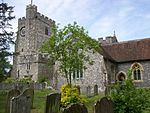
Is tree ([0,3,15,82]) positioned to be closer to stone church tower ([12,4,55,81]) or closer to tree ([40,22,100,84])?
tree ([40,22,100,84])

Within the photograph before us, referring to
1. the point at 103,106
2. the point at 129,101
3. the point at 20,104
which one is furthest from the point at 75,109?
the point at 129,101

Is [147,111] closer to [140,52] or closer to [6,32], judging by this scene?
[6,32]

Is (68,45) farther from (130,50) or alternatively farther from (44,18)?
(44,18)

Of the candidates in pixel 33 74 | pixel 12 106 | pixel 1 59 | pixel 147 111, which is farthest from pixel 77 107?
pixel 33 74

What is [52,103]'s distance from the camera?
36.1 ft

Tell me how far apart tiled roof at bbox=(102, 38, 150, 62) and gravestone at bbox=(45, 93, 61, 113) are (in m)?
24.3

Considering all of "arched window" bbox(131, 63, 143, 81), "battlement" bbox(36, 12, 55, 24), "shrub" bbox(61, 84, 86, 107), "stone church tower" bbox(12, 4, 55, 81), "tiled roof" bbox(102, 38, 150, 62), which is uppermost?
"battlement" bbox(36, 12, 55, 24)

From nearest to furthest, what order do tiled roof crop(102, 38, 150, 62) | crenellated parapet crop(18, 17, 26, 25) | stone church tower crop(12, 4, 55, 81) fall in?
tiled roof crop(102, 38, 150, 62) < stone church tower crop(12, 4, 55, 81) < crenellated parapet crop(18, 17, 26, 25)

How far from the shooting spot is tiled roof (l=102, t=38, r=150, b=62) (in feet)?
114

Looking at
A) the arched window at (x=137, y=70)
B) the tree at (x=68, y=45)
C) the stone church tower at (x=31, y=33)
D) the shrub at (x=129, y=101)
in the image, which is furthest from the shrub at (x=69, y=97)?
the stone church tower at (x=31, y=33)

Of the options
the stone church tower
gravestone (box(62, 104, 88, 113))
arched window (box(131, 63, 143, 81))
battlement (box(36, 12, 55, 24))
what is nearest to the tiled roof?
arched window (box(131, 63, 143, 81))

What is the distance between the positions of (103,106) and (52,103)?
6.41 ft

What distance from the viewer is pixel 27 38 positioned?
187 ft

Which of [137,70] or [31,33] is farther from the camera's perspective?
[31,33]
